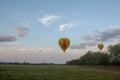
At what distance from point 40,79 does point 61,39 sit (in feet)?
85.3

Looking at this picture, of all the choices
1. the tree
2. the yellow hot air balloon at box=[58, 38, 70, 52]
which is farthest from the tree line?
the yellow hot air balloon at box=[58, 38, 70, 52]

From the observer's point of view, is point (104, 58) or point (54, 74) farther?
point (104, 58)

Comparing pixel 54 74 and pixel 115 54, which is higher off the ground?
pixel 115 54

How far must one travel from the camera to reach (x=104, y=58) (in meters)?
126

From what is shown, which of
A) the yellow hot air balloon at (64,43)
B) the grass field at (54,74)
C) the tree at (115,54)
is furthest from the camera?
the tree at (115,54)

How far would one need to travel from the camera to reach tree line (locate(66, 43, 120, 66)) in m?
122

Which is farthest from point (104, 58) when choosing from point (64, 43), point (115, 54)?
point (64, 43)

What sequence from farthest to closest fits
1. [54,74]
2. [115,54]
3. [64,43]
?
[115,54], [64,43], [54,74]

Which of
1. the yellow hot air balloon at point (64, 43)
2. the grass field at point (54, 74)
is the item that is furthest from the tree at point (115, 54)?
the yellow hot air balloon at point (64, 43)

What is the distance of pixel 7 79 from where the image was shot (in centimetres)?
4175

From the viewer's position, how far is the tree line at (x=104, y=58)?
122 metres

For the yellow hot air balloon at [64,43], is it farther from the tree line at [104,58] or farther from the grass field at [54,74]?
the tree line at [104,58]

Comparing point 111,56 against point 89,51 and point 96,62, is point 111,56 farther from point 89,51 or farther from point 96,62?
point 89,51

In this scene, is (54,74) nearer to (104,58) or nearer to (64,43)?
(64,43)
